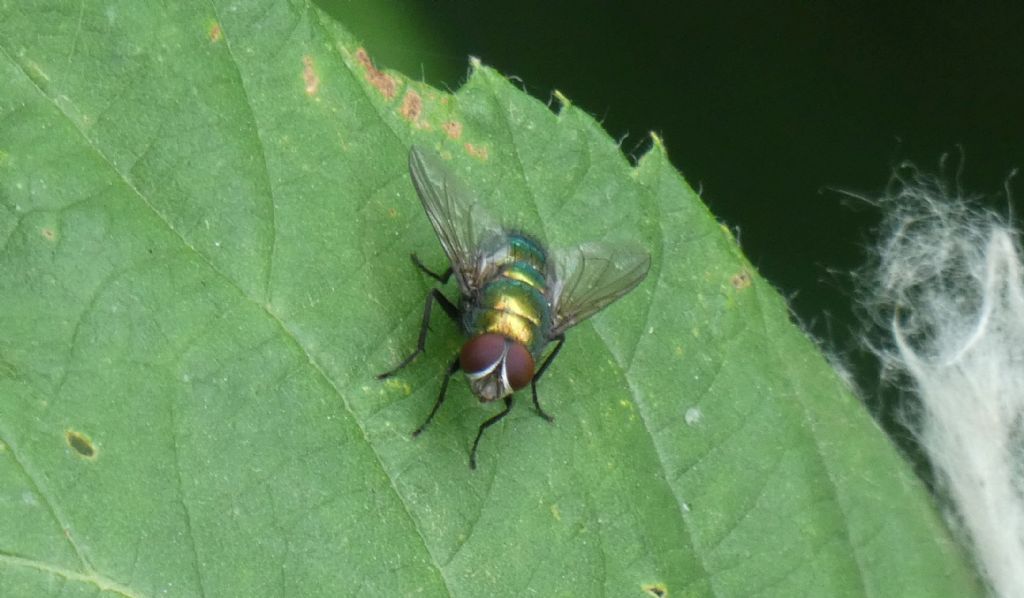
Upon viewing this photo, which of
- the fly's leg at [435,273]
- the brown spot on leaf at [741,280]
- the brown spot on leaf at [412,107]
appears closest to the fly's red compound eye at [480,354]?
the fly's leg at [435,273]

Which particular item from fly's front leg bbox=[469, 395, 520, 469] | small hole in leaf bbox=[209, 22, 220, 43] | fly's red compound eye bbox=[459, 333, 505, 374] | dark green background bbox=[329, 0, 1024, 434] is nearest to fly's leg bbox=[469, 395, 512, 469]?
fly's front leg bbox=[469, 395, 520, 469]

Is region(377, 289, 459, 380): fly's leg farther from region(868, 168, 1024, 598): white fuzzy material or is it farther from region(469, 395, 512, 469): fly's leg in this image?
region(868, 168, 1024, 598): white fuzzy material

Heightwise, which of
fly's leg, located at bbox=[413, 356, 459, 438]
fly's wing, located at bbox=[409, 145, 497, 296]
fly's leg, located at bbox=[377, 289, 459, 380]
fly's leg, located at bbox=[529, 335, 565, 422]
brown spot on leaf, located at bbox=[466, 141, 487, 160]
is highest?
brown spot on leaf, located at bbox=[466, 141, 487, 160]

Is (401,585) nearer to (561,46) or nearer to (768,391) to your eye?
(768,391)

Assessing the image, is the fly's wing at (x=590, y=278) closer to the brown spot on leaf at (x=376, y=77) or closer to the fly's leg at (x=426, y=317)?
the fly's leg at (x=426, y=317)

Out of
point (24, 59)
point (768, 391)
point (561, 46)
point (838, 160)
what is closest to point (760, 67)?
point (838, 160)
